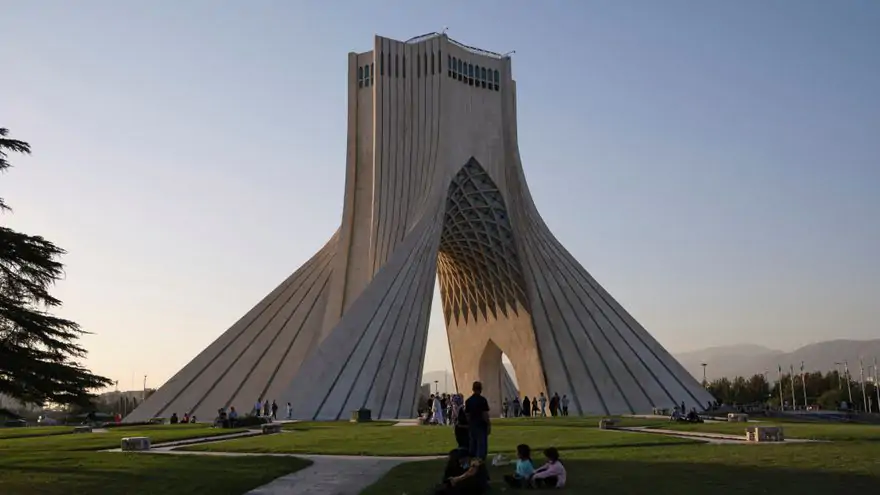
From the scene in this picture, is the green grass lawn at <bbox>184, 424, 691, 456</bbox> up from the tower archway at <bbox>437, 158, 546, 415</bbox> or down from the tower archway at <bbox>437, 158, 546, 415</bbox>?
down

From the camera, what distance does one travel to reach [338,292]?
1284 inches

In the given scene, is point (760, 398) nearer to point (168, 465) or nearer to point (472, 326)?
point (472, 326)

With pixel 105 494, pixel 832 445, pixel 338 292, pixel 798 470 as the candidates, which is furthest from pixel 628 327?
pixel 105 494

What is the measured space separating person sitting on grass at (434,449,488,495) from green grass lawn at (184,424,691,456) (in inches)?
160

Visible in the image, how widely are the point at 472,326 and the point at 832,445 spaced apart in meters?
33.7

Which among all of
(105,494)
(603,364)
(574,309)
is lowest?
(105,494)

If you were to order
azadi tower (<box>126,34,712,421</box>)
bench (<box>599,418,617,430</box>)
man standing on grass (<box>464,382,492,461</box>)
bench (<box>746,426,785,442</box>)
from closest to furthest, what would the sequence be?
man standing on grass (<box>464,382,492,461</box>) < bench (<box>746,426,785,442</box>) < bench (<box>599,418,617,430</box>) < azadi tower (<box>126,34,712,421</box>)

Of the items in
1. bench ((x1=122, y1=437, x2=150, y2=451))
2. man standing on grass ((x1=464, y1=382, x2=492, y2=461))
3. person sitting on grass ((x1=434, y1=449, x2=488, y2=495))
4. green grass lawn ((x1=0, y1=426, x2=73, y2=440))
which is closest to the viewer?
person sitting on grass ((x1=434, y1=449, x2=488, y2=495))

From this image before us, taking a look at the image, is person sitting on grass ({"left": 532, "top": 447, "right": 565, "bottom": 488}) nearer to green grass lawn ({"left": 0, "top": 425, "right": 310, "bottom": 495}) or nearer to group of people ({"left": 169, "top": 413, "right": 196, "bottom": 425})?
green grass lawn ({"left": 0, "top": 425, "right": 310, "bottom": 495})

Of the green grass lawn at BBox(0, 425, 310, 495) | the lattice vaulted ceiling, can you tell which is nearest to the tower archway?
the lattice vaulted ceiling

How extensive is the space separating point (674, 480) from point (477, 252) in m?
33.5

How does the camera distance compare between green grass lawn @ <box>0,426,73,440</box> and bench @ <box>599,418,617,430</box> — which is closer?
bench @ <box>599,418,617,430</box>

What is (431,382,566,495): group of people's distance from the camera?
A: 7.96 m

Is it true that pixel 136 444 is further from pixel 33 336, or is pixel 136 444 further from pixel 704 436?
pixel 704 436
